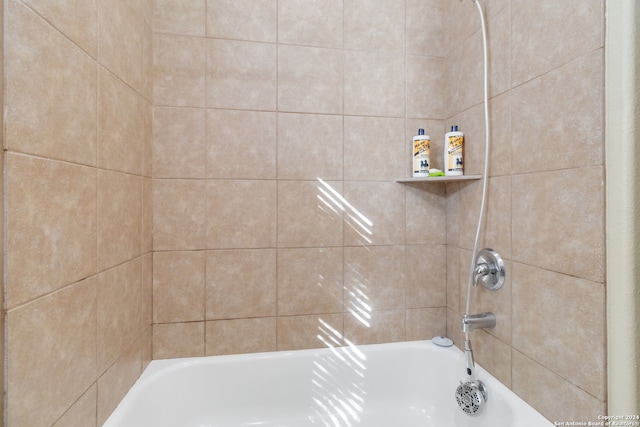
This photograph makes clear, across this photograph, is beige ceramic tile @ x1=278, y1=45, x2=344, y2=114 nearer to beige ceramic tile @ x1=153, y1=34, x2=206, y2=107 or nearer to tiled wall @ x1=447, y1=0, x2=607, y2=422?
beige ceramic tile @ x1=153, y1=34, x2=206, y2=107

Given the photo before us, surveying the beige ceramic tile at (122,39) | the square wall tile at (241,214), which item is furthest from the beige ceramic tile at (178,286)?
the beige ceramic tile at (122,39)

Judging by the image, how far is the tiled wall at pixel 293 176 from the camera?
4.50 ft

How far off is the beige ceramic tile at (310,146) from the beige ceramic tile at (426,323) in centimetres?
76

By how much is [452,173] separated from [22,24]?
139cm

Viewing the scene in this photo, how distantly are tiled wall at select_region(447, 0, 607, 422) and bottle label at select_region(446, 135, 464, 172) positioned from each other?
0.20 feet

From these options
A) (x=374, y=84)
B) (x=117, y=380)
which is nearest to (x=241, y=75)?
(x=374, y=84)

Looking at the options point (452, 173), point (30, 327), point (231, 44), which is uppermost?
point (231, 44)

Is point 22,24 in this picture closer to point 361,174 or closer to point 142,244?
point 142,244

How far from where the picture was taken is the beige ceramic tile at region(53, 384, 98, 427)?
784 mm

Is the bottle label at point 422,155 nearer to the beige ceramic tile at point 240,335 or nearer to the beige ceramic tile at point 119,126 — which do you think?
the beige ceramic tile at point 240,335

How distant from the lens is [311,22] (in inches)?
57.0

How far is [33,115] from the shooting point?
682 millimetres


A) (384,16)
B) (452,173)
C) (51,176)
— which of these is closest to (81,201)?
(51,176)

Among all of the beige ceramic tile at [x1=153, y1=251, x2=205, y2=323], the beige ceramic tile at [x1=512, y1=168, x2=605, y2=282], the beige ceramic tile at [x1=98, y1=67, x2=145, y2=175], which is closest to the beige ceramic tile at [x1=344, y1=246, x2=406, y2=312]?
the beige ceramic tile at [x1=512, y1=168, x2=605, y2=282]
